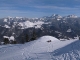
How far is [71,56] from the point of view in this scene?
760 inches

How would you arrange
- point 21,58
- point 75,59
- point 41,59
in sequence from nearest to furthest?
point 75,59
point 41,59
point 21,58

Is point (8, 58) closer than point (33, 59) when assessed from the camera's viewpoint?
No

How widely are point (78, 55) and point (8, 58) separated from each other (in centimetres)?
984

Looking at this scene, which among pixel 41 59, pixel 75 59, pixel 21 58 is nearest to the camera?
pixel 75 59

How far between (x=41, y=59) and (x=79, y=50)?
5.97 meters

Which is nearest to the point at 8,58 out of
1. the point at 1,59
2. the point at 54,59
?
the point at 1,59

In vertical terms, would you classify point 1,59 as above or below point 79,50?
below

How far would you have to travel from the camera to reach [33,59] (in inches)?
770

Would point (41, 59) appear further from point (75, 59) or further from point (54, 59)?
point (75, 59)

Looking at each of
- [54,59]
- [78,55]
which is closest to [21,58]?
[54,59]

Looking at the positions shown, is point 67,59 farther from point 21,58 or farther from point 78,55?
point 21,58

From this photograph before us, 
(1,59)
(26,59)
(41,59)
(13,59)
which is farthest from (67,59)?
(1,59)

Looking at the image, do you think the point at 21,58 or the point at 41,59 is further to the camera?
the point at 21,58

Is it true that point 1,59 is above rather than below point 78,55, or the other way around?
below
